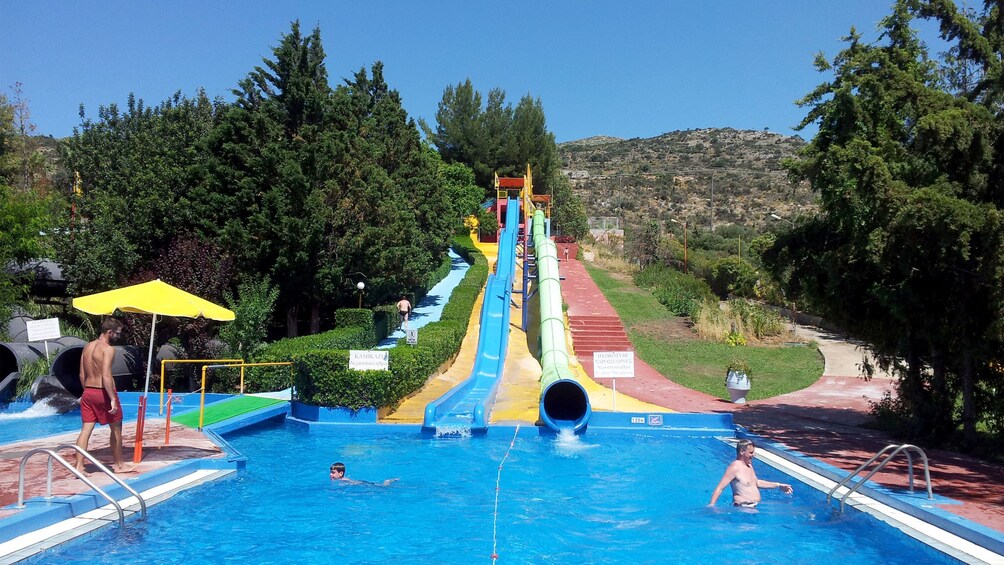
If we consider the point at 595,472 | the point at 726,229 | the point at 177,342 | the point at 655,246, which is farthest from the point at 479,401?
the point at 726,229

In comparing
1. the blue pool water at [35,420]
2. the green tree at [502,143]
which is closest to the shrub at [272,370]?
the blue pool water at [35,420]

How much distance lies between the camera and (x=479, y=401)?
57.7ft

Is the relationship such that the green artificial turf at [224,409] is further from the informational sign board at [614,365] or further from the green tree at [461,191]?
the green tree at [461,191]

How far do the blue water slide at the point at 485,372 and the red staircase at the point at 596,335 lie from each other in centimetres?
251

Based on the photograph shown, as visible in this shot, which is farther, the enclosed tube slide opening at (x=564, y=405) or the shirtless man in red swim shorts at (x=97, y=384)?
the enclosed tube slide opening at (x=564, y=405)

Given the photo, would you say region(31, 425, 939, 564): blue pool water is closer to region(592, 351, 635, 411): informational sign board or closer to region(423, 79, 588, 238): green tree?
region(592, 351, 635, 411): informational sign board

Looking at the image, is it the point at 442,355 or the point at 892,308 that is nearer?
the point at 892,308

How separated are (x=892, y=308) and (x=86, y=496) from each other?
11.4 metres

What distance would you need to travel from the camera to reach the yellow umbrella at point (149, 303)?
10.7 m

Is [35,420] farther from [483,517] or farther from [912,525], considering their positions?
[912,525]

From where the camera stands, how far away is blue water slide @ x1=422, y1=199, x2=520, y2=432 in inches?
585

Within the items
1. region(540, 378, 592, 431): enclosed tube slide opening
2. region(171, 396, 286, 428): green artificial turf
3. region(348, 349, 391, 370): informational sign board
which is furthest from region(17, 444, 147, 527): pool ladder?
region(540, 378, 592, 431): enclosed tube slide opening

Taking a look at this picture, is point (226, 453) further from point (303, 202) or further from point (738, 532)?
point (303, 202)

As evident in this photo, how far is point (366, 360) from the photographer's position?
14781 mm
